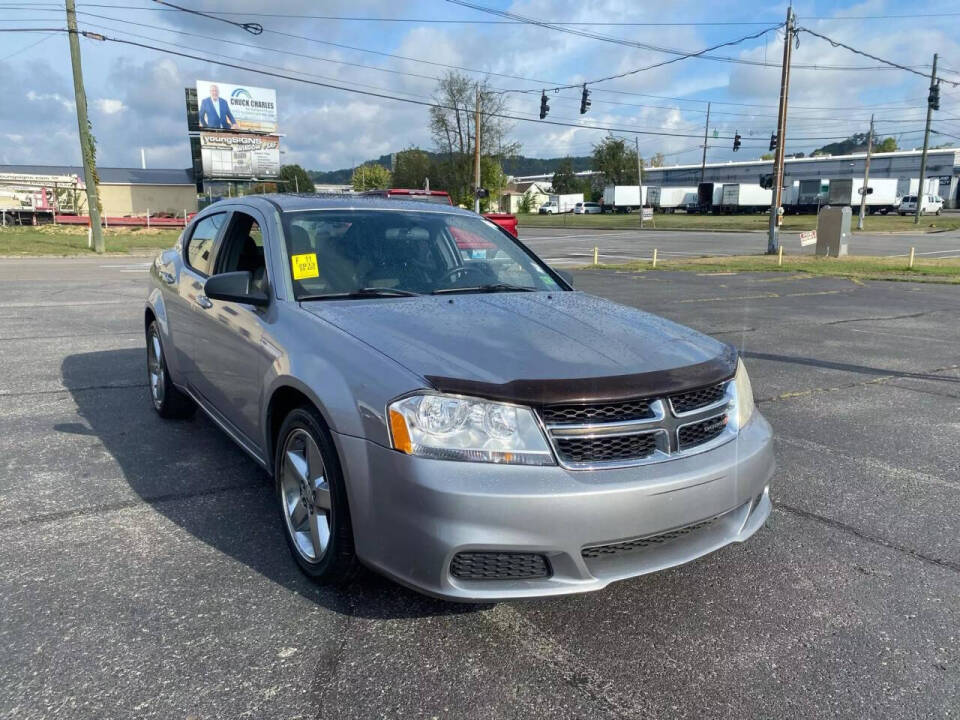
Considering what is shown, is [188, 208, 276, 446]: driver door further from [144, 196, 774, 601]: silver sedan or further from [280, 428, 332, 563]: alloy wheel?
[280, 428, 332, 563]: alloy wheel

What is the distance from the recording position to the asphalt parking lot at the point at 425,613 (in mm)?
2402

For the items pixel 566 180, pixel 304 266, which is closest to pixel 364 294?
pixel 304 266

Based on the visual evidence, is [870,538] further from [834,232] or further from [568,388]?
[834,232]

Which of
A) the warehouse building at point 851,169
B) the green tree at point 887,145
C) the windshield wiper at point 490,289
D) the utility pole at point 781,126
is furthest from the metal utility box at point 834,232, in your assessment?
the green tree at point 887,145

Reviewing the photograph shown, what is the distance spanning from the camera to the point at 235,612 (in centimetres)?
287

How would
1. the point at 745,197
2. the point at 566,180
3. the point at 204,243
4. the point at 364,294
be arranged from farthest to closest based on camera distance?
the point at 566,180, the point at 745,197, the point at 204,243, the point at 364,294

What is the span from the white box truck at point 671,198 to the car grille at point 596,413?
3409 inches

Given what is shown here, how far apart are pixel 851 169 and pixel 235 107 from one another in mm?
78144

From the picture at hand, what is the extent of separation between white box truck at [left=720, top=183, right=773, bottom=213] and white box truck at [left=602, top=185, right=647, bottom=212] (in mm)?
12404

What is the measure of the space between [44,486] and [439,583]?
2.81 metres

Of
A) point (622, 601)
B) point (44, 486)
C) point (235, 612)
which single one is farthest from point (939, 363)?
point (44, 486)

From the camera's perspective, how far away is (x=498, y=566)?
2504mm

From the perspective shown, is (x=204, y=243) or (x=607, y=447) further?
(x=204, y=243)

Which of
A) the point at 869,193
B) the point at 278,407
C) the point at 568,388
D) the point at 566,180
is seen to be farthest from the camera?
the point at 566,180
